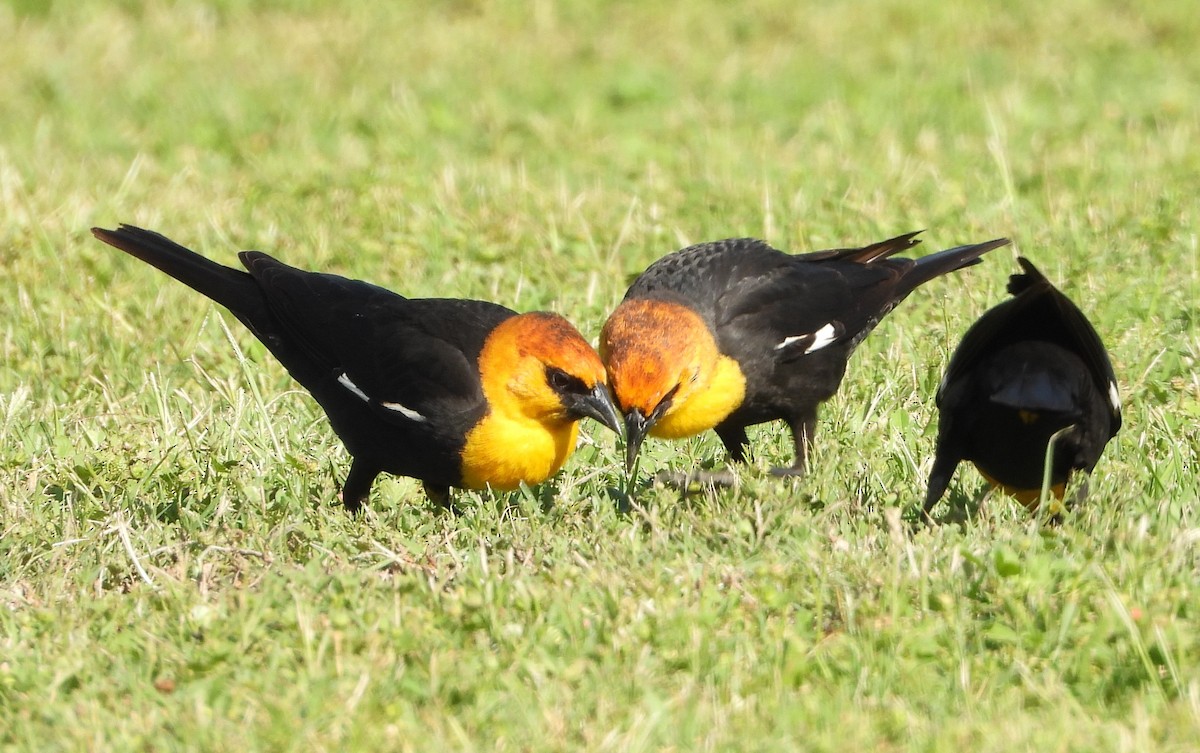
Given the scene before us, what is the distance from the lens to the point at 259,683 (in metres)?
3.97

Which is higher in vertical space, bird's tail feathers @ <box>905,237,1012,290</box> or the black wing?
the black wing

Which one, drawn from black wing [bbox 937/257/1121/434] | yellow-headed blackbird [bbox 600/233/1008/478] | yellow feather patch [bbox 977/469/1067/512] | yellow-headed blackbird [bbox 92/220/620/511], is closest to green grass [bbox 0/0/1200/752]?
yellow feather patch [bbox 977/469/1067/512]

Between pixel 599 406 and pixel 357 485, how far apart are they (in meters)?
0.99

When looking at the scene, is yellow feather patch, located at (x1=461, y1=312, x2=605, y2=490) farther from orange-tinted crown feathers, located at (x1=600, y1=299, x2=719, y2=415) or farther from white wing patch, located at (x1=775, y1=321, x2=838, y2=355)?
white wing patch, located at (x1=775, y1=321, x2=838, y2=355)

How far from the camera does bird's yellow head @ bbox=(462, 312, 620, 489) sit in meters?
5.14

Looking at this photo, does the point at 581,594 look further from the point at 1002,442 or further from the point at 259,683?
the point at 1002,442

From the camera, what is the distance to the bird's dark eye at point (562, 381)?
5.13 metres

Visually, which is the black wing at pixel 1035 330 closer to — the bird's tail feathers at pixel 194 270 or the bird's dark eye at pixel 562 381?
the bird's dark eye at pixel 562 381

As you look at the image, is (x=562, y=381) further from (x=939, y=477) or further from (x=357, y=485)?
(x=939, y=477)

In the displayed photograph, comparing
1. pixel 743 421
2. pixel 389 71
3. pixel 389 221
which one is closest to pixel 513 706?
pixel 743 421

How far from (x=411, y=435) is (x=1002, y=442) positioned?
193 cm

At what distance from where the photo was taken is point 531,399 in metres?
5.24

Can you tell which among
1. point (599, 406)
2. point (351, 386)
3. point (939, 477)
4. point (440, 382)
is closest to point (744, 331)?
point (599, 406)

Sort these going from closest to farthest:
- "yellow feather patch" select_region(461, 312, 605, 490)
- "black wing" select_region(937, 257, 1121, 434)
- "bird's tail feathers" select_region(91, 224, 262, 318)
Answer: "black wing" select_region(937, 257, 1121, 434)
"yellow feather patch" select_region(461, 312, 605, 490)
"bird's tail feathers" select_region(91, 224, 262, 318)
